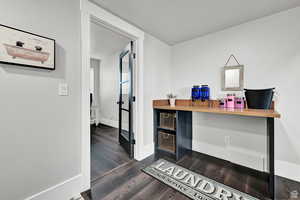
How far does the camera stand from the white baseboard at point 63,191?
47.1 inches

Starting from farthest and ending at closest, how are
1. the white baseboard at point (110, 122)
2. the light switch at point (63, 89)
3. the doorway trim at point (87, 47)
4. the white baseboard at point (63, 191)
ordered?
the white baseboard at point (110, 122), the doorway trim at point (87, 47), the light switch at point (63, 89), the white baseboard at point (63, 191)

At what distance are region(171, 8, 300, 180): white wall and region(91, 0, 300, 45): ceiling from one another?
0.19 meters

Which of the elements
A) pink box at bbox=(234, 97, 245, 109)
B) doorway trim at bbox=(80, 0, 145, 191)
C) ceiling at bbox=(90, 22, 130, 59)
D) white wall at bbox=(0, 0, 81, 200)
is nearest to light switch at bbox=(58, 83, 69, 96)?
white wall at bbox=(0, 0, 81, 200)

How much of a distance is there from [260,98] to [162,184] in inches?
66.6

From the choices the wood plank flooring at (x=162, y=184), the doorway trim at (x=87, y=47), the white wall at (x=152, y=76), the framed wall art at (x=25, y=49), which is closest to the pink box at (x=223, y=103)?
the wood plank flooring at (x=162, y=184)

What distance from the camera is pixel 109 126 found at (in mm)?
4293

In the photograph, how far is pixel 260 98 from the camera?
65.3 inches

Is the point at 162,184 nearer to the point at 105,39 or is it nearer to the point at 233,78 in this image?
the point at 233,78

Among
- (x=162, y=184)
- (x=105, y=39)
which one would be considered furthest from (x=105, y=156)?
(x=105, y=39)

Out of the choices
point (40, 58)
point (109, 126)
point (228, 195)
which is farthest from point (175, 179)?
point (109, 126)

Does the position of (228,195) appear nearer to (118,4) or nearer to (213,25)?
(213,25)

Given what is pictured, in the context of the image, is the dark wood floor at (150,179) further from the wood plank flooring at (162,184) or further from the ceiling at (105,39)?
the ceiling at (105,39)

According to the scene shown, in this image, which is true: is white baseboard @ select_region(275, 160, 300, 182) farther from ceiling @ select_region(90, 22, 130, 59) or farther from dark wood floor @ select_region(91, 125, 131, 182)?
ceiling @ select_region(90, 22, 130, 59)

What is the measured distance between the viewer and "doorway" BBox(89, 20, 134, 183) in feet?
7.17
